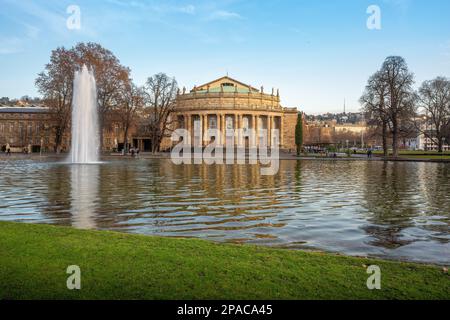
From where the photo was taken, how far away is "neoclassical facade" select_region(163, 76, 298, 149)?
9706cm

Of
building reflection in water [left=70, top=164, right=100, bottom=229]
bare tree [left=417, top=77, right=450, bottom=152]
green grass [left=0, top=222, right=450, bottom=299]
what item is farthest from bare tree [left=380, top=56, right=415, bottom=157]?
green grass [left=0, top=222, right=450, bottom=299]

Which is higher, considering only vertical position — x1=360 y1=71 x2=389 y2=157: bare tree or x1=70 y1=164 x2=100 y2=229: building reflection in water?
x1=360 y1=71 x2=389 y2=157: bare tree

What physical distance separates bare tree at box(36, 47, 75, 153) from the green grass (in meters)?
57.6

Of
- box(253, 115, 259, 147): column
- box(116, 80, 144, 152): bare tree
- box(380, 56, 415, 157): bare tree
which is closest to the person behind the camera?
box(380, 56, 415, 157): bare tree

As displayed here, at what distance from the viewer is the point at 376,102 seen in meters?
62.1

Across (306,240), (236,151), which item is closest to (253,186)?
(306,240)

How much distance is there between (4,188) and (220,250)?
16.4 metres

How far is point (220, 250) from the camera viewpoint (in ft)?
25.4

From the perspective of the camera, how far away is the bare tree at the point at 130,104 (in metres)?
65.1

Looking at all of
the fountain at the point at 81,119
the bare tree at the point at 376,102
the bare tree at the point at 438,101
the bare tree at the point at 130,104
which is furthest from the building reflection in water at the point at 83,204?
the bare tree at the point at 438,101

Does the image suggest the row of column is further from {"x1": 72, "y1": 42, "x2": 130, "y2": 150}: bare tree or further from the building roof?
{"x1": 72, "y1": 42, "x2": 130, "y2": 150}: bare tree

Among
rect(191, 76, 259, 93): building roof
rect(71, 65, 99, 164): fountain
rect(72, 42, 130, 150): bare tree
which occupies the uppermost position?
rect(191, 76, 259, 93): building roof

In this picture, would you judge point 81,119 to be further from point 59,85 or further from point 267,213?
point 267,213

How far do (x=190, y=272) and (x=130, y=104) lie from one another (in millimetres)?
65765
